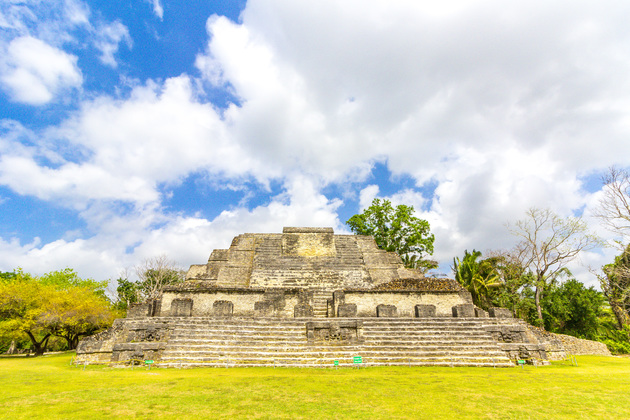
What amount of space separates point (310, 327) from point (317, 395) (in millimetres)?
4498

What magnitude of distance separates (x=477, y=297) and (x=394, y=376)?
1725 cm

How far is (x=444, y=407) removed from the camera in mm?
4484

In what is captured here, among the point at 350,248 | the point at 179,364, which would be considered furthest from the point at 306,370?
the point at 350,248

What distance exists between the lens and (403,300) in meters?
13.3

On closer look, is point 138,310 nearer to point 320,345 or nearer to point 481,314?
point 320,345

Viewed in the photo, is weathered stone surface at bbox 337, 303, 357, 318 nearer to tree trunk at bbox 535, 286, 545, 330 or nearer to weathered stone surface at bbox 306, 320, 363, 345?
weathered stone surface at bbox 306, 320, 363, 345

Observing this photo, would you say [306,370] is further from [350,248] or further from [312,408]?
[350,248]

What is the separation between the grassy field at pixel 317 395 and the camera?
4.18 m

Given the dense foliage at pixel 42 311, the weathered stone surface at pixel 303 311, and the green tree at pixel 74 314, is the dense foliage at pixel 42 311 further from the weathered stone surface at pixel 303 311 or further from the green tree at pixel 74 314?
the weathered stone surface at pixel 303 311

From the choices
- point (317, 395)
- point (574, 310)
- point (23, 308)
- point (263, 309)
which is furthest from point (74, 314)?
point (574, 310)

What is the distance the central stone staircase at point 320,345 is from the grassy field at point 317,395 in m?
1.19

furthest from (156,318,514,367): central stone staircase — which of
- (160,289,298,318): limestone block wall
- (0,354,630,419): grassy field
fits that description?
(160,289,298,318): limestone block wall

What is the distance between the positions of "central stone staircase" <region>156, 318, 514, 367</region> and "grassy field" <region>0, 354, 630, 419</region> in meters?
1.19

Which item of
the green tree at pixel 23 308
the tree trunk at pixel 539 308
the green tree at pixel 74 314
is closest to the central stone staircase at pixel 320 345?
the green tree at pixel 74 314
